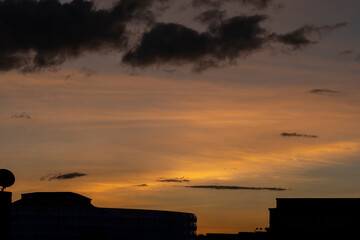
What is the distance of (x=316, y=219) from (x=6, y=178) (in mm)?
101007

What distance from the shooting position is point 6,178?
4059cm

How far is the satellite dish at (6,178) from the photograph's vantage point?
133ft

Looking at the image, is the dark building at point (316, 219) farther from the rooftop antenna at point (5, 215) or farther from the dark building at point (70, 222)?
the rooftop antenna at point (5, 215)

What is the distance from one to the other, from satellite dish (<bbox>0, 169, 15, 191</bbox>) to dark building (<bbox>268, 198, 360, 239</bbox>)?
322 feet

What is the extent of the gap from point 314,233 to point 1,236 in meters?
101

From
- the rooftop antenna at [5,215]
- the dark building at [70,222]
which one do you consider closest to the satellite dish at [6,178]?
the rooftop antenna at [5,215]

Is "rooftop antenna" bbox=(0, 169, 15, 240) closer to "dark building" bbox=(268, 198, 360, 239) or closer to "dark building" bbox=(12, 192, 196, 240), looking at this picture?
"dark building" bbox=(268, 198, 360, 239)

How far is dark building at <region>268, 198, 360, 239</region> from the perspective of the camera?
430 feet

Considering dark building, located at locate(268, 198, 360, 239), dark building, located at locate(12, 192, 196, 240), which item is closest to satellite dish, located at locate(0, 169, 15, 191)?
dark building, located at locate(268, 198, 360, 239)

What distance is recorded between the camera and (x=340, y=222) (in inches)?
5192

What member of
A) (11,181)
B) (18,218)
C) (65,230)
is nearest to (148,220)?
(65,230)

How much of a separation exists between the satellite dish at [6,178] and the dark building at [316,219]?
9814cm

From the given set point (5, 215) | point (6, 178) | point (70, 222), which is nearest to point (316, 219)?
point (70, 222)

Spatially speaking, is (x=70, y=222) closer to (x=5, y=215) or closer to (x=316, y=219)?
(x=316, y=219)
